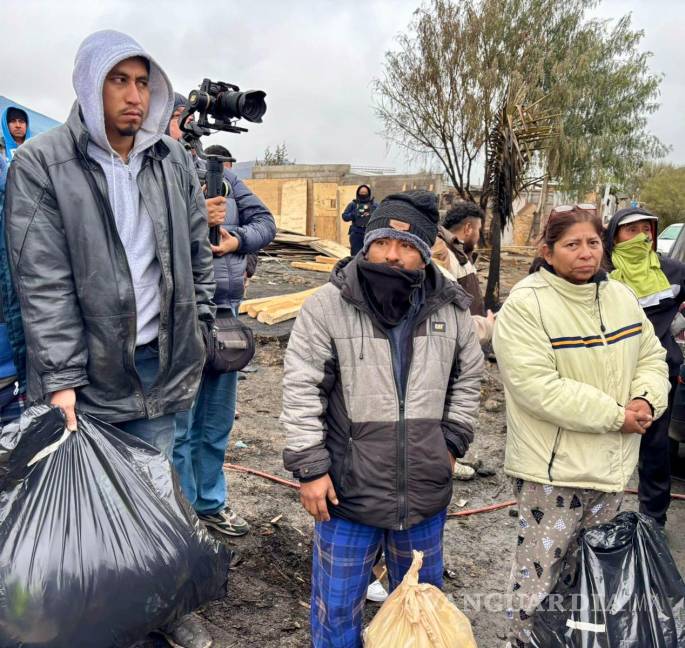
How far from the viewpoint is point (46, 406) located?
1812mm

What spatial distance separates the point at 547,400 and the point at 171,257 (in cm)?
140

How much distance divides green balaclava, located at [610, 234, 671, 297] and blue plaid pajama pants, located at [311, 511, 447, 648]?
1.84 meters

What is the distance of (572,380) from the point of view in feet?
7.39

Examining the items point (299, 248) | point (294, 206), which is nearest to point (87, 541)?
point (299, 248)

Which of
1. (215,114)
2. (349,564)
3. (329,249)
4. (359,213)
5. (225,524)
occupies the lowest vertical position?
(225,524)

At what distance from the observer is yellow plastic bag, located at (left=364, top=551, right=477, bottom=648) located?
6.10 ft

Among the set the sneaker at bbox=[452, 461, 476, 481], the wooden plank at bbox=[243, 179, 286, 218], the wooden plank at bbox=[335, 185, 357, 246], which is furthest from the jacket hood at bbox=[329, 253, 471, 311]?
the wooden plank at bbox=[243, 179, 286, 218]

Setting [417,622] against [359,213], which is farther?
[359,213]

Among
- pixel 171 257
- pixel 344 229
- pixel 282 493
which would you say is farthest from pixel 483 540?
pixel 344 229

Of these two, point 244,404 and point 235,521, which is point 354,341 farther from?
point 244,404

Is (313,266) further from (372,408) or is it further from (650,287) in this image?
(372,408)

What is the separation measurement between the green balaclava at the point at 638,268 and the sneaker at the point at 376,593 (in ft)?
6.44

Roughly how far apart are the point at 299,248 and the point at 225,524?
39.2ft

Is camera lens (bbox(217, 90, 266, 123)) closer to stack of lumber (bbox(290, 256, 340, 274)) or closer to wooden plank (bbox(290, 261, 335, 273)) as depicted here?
stack of lumber (bbox(290, 256, 340, 274))
